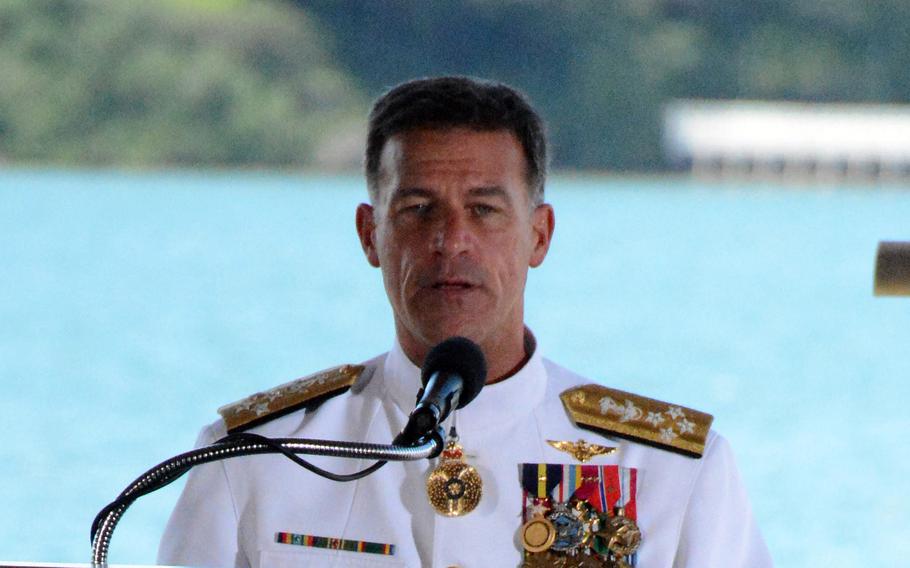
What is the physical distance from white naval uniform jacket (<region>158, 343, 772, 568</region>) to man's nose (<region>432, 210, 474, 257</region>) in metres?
0.20

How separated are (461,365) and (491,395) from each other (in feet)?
1.83

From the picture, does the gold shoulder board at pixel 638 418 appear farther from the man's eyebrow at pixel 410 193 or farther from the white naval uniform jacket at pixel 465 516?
the man's eyebrow at pixel 410 193

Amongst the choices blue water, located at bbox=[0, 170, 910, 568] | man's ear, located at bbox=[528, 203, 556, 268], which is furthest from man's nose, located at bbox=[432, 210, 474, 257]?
blue water, located at bbox=[0, 170, 910, 568]

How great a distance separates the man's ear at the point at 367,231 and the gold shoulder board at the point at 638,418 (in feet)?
0.98

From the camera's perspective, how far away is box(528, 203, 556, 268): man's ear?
1925mm

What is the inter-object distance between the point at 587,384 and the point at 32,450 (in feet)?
29.9

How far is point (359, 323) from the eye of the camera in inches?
564

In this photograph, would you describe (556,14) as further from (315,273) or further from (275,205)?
(315,273)

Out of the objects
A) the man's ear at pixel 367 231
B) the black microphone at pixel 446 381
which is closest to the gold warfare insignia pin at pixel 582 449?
the man's ear at pixel 367 231

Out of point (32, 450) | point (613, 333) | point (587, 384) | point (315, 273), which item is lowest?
point (587, 384)

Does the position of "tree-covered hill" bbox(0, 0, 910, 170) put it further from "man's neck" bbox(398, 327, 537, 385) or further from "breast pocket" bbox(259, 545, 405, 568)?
"breast pocket" bbox(259, 545, 405, 568)

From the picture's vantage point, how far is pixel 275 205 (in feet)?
70.6

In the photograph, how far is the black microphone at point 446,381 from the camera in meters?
1.21

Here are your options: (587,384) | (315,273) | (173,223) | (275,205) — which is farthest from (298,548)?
(275,205)
